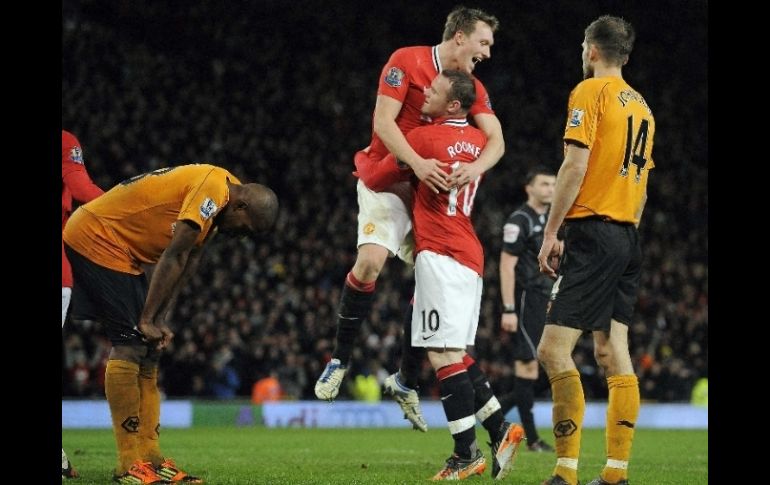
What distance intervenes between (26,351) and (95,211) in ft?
10.6

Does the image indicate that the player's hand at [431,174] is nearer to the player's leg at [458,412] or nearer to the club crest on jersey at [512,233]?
the player's leg at [458,412]

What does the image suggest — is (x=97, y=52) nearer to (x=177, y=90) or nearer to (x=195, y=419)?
(x=177, y=90)

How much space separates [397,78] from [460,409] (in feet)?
7.71

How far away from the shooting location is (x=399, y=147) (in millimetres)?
7160

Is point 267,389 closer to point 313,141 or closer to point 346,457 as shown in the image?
point 313,141

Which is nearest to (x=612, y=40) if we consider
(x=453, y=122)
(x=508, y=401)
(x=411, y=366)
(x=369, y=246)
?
(x=453, y=122)

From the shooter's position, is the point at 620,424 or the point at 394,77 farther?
the point at 394,77

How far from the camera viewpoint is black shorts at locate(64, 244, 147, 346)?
6.54m

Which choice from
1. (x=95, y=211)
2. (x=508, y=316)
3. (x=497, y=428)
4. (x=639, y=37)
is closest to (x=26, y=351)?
(x=95, y=211)

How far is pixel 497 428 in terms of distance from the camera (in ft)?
23.8

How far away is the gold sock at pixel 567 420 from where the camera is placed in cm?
589

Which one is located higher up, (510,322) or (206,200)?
(206,200)

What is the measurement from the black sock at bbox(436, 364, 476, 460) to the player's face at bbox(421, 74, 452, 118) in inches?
69.1

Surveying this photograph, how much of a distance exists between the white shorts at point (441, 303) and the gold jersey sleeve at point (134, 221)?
4.63ft
